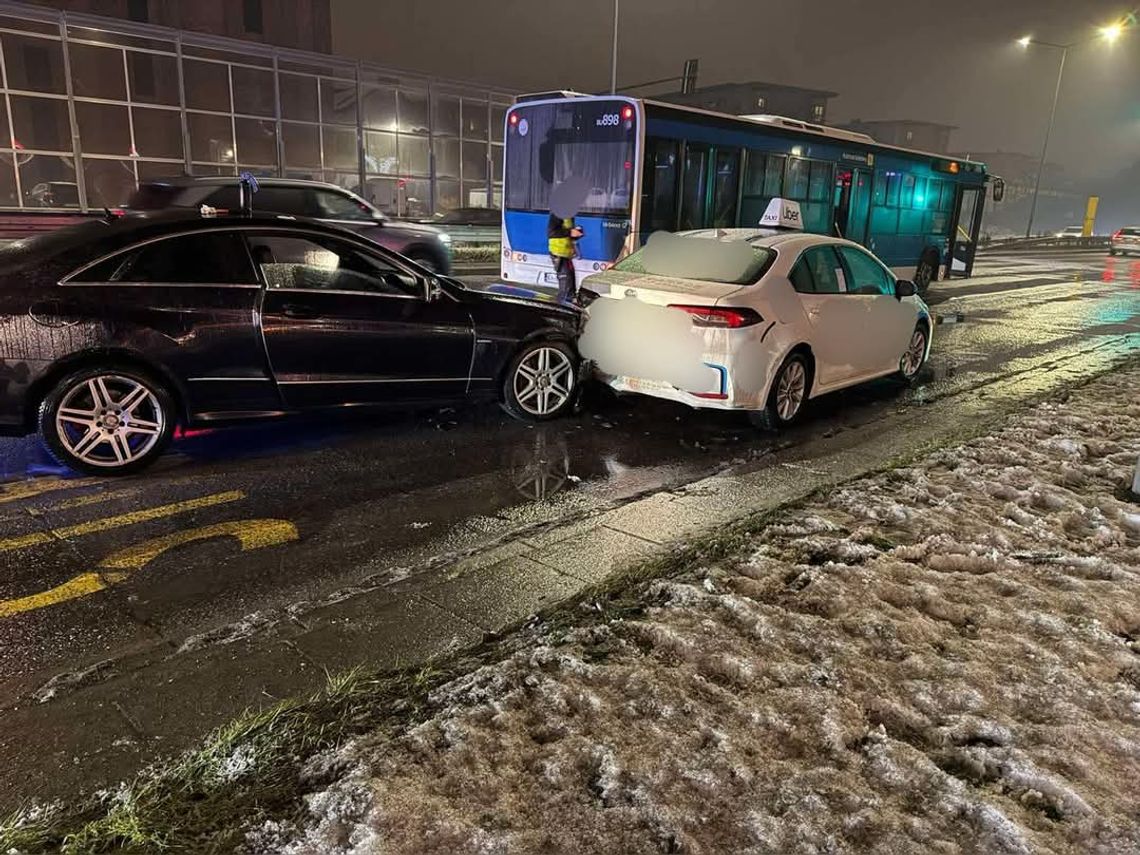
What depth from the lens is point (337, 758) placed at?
9.11ft

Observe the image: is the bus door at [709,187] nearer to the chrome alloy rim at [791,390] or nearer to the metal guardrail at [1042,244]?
the chrome alloy rim at [791,390]

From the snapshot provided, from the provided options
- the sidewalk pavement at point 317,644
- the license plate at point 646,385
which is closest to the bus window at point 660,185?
the license plate at point 646,385

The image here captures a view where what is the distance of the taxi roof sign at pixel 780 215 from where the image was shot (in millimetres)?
13312

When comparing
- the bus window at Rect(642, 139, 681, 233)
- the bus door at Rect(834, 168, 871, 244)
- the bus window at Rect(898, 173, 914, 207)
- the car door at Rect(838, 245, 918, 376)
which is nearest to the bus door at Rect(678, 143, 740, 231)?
the bus window at Rect(642, 139, 681, 233)

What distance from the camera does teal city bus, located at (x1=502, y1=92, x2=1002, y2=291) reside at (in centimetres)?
1173

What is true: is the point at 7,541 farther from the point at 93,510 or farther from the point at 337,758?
the point at 337,758

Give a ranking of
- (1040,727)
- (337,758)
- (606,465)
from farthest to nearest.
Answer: (606,465)
(1040,727)
(337,758)

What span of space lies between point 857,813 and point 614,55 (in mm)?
31549

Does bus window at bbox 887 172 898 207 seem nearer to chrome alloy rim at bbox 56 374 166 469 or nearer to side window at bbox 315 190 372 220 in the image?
side window at bbox 315 190 372 220

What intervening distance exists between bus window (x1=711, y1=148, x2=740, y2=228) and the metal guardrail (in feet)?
113

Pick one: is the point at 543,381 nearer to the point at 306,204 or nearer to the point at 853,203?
the point at 306,204

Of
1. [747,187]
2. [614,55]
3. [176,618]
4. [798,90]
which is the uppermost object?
[798,90]

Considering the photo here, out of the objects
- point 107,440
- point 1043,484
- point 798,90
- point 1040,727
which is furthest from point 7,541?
point 798,90

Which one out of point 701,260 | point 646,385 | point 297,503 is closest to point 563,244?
point 701,260
